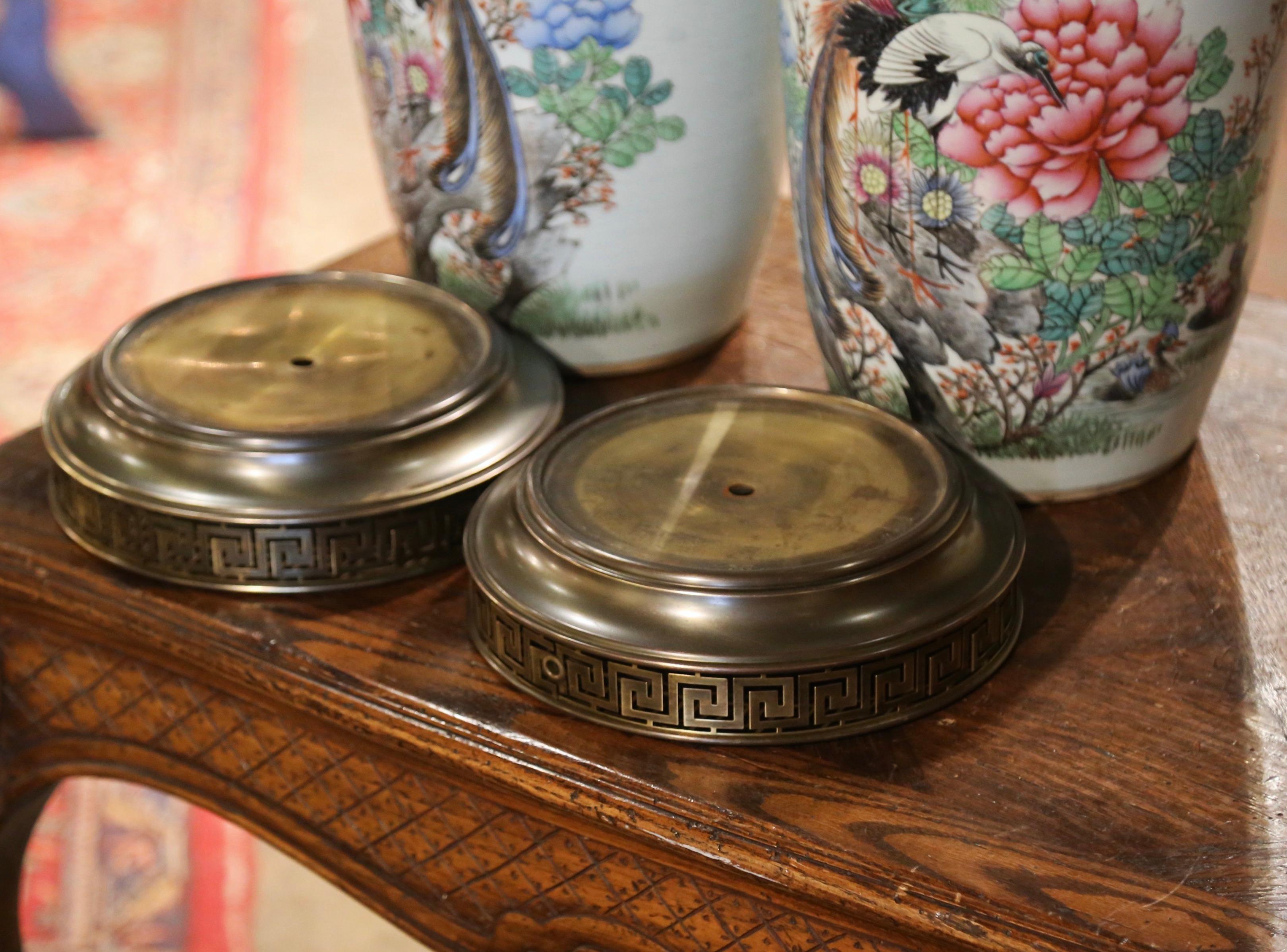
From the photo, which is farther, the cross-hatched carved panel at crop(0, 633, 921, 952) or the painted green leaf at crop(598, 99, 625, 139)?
the painted green leaf at crop(598, 99, 625, 139)

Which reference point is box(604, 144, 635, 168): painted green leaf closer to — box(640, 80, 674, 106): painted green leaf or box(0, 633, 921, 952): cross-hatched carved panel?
box(640, 80, 674, 106): painted green leaf

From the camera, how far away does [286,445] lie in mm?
575

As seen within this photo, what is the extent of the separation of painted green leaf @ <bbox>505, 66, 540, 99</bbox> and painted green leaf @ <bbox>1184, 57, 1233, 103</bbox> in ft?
0.96

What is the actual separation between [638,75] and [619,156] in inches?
1.6

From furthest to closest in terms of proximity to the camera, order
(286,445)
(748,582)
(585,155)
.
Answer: (585,155)
(286,445)
(748,582)

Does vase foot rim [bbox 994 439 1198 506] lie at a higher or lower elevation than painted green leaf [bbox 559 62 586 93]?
lower

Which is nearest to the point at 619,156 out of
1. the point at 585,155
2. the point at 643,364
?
the point at 585,155

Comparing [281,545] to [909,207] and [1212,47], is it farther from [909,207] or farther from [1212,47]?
[1212,47]

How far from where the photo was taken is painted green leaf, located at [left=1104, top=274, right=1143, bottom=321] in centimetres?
55

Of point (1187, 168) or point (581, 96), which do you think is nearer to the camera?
point (1187, 168)

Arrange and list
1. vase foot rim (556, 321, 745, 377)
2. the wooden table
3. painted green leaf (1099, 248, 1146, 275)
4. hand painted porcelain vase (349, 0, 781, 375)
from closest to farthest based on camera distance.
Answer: the wooden table
painted green leaf (1099, 248, 1146, 275)
hand painted porcelain vase (349, 0, 781, 375)
vase foot rim (556, 321, 745, 377)

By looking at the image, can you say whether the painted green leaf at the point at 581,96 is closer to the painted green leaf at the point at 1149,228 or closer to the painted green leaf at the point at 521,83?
the painted green leaf at the point at 521,83

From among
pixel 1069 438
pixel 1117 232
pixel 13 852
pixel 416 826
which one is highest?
pixel 1117 232

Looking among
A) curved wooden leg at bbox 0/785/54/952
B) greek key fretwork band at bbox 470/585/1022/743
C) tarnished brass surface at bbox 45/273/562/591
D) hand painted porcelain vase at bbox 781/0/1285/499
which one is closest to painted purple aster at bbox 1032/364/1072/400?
hand painted porcelain vase at bbox 781/0/1285/499
